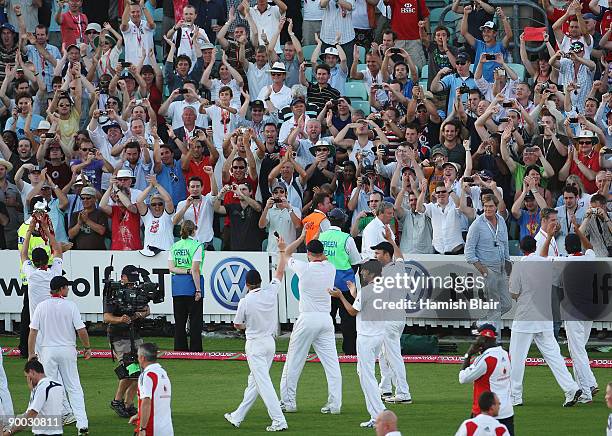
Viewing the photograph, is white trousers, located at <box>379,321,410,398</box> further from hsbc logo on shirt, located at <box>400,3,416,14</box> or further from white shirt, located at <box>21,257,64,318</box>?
hsbc logo on shirt, located at <box>400,3,416,14</box>

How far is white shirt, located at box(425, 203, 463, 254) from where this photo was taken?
22594mm

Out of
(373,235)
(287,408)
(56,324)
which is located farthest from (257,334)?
(373,235)

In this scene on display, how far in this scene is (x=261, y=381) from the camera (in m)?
17.1

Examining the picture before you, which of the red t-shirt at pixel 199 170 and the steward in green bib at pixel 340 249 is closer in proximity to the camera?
the steward in green bib at pixel 340 249

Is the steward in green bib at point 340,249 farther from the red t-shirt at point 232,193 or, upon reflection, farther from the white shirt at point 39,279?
the white shirt at point 39,279

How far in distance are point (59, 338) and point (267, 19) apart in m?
12.1

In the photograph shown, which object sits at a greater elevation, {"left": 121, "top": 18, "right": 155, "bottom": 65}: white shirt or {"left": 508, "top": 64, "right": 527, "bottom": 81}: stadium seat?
{"left": 121, "top": 18, "right": 155, "bottom": 65}: white shirt

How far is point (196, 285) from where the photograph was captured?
72.9ft

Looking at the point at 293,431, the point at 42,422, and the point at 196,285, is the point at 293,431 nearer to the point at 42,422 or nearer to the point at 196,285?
the point at 42,422

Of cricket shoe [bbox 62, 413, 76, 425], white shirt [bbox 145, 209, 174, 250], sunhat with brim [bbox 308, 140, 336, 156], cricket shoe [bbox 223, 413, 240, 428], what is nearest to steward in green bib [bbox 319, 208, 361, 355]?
sunhat with brim [bbox 308, 140, 336, 156]

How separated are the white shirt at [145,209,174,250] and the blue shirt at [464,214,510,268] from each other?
529 centimetres

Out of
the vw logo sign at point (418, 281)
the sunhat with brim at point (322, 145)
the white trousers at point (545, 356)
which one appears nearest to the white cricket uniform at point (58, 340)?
the white trousers at point (545, 356)

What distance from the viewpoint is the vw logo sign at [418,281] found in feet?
74.8

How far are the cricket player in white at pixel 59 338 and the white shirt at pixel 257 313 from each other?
6.42ft
